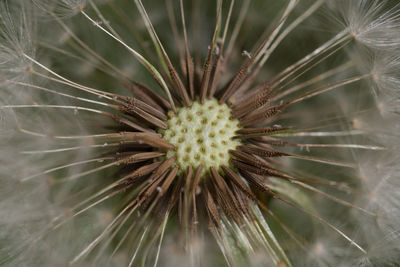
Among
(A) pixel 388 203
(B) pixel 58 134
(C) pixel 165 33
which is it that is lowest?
(A) pixel 388 203

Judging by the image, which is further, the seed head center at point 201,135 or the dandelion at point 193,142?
the seed head center at point 201,135

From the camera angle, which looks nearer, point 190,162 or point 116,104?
point 190,162

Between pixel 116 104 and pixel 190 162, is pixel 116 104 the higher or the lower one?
the higher one

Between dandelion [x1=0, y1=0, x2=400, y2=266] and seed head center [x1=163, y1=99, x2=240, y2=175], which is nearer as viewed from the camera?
dandelion [x1=0, y1=0, x2=400, y2=266]

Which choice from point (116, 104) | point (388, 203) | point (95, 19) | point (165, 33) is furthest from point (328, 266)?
point (95, 19)

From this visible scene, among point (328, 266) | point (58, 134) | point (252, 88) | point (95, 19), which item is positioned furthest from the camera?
point (252, 88)

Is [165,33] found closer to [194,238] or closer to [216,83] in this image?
[216,83]
